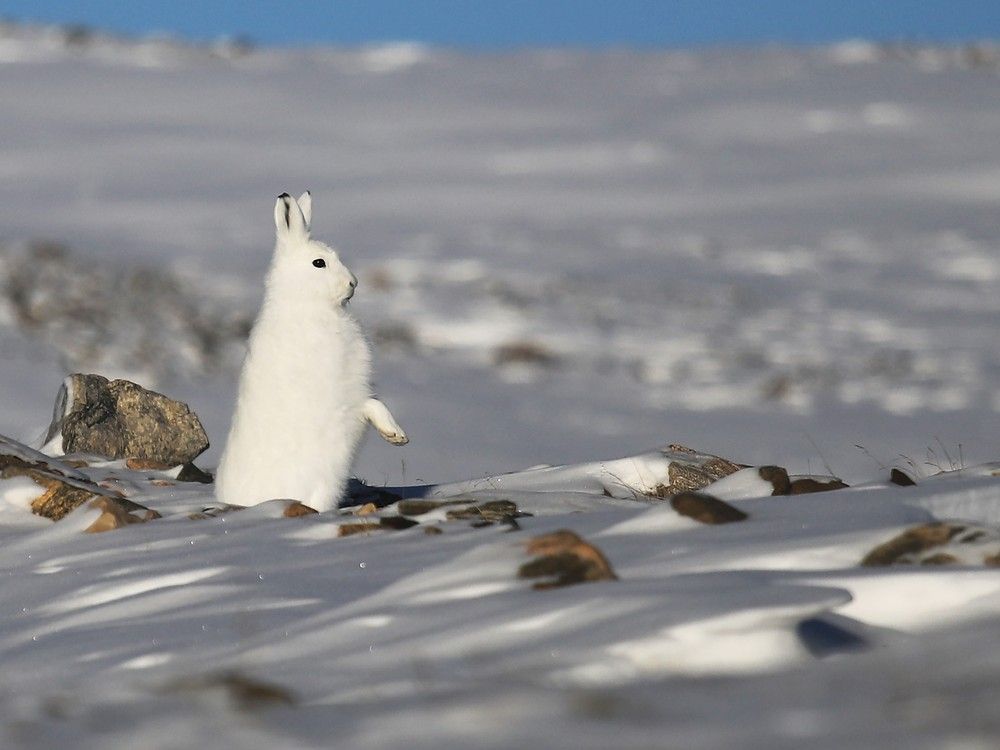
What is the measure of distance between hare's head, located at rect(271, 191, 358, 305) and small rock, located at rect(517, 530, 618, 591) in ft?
8.15

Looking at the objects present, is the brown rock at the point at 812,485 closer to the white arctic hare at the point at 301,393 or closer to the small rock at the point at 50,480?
the white arctic hare at the point at 301,393

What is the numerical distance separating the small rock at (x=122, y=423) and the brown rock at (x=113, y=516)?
2600 millimetres

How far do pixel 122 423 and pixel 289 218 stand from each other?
284cm

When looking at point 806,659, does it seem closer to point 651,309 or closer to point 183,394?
point 183,394

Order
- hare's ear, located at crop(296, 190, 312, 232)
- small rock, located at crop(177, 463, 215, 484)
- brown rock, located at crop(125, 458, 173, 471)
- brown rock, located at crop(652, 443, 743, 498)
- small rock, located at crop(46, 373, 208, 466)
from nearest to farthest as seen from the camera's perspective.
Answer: hare's ear, located at crop(296, 190, 312, 232)
brown rock, located at crop(652, 443, 743, 498)
small rock, located at crop(177, 463, 215, 484)
brown rock, located at crop(125, 458, 173, 471)
small rock, located at crop(46, 373, 208, 466)

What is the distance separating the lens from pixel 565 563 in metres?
3.40

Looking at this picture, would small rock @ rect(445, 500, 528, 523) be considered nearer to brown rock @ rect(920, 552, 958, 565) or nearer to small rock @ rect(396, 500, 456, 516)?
small rock @ rect(396, 500, 456, 516)

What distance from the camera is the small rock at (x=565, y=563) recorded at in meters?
3.35

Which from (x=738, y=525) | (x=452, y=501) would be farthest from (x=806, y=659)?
(x=452, y=501)

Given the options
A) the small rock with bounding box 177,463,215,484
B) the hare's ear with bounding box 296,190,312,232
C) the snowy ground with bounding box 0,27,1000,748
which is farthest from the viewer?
the small rock with bounding box 177,463,215,484

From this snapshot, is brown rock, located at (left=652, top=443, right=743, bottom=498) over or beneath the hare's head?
beneath

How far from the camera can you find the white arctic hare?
5.53 m

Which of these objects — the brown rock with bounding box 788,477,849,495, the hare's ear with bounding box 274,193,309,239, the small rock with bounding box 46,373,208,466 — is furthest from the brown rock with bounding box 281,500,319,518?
A: the small rock with bounding box 46,373,208,466

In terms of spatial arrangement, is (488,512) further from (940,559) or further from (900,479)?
(940,559)
